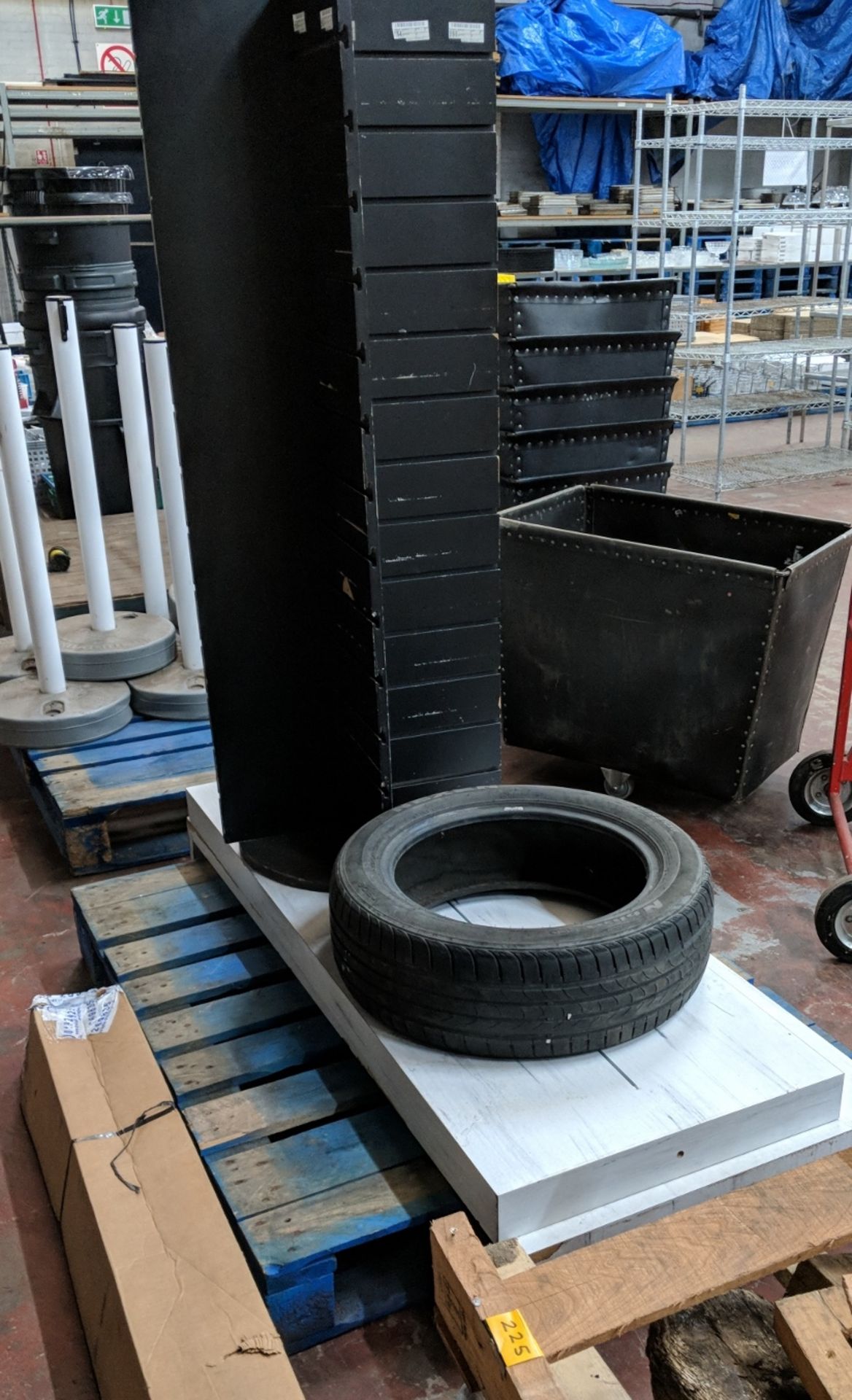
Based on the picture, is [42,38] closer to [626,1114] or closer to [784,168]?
[784,168]

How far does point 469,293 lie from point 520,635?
163 centimetres

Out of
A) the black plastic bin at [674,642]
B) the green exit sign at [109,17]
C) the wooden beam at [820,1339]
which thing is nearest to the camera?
the wooden beam at [820,1339]

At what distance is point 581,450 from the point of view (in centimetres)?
565

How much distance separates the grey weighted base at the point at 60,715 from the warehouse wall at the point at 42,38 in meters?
8.90

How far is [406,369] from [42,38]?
10390mm

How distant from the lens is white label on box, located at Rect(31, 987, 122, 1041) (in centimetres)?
259

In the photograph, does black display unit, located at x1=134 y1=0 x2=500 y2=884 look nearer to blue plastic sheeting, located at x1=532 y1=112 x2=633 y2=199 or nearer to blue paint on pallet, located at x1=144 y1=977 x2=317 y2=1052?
blue paint on pallet, located at x1=144 y1=977 x2=317 y2=1052

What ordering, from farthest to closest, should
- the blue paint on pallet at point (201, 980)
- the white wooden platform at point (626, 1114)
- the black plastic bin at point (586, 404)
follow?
the black plastic bin at point (586, 404) → the blue paint on pallet at point (201, 980) → the white wooden platform at point (626, 1114)

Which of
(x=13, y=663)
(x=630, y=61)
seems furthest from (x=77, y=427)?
(x=630, y=61)

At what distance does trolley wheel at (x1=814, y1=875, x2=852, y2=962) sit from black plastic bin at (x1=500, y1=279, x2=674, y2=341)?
308 cm

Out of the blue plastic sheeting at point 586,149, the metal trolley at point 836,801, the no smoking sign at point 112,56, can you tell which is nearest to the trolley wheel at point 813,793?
the metal trolley at point 836,801

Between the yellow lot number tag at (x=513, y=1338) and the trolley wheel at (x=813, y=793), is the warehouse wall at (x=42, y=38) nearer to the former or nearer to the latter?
the trolley wheel at (x=813, y=793)

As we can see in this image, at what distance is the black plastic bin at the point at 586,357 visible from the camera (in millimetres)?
5328

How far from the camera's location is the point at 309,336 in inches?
106
